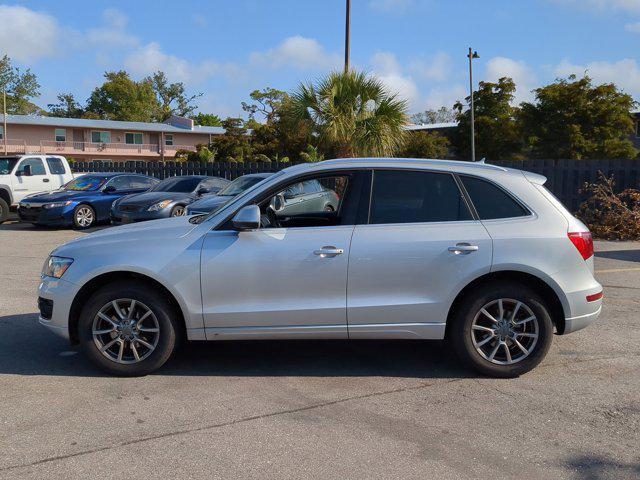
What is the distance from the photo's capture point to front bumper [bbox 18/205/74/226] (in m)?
16.0

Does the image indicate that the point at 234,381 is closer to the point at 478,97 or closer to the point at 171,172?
the point at 171,172

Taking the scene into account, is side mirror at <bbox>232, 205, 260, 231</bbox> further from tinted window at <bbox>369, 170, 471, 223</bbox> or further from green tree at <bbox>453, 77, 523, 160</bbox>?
green tree at <bbox>453, 77, 523, 160</bbox>

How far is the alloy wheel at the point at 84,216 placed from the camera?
641 inches

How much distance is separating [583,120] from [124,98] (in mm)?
53177

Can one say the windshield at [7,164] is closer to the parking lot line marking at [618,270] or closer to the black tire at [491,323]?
the parking lot line marking at [618,270]

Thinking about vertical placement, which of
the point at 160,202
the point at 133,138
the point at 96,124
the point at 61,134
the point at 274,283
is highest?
the point at 96,124

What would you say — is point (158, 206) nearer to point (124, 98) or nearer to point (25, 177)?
point (25, 177)

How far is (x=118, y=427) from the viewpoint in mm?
4207

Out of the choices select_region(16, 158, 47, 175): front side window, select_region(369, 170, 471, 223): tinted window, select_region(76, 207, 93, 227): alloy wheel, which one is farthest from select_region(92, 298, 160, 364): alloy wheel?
select_region(16, 158, 47, 175): front side window

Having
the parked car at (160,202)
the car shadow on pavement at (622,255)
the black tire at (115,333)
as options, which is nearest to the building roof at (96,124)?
the parked car at (160,202)

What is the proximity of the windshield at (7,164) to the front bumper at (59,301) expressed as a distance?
1419cm

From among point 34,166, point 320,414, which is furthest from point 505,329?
point 34,166

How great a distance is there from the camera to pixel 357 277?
4.96 m

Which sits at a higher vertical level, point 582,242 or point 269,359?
point 582,242
